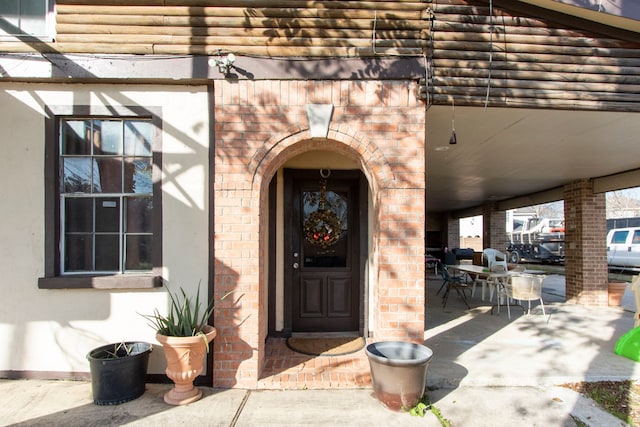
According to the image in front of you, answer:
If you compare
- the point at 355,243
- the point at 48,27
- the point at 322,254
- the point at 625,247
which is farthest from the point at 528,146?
the point at 625,247

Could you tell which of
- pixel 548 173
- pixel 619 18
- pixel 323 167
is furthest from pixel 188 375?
pixel 548 173

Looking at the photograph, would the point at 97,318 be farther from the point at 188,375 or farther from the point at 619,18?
the point at 619,18

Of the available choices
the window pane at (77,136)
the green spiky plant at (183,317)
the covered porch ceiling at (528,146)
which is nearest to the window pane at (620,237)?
the covered porch ceiling at (528,146)

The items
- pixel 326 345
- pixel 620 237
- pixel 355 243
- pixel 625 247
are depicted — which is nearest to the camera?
pixel 326 345

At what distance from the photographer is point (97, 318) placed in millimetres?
3631

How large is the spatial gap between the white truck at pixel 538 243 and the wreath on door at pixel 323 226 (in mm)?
16040

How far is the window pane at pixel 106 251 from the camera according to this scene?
12.4ft

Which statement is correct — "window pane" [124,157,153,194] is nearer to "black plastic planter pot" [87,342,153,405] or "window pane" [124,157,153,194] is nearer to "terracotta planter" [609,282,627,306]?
"black plastic planter pot" [87,342,153,405]

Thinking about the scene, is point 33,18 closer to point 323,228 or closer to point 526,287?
point 323,228

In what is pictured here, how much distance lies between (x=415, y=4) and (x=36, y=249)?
4707 millimetres

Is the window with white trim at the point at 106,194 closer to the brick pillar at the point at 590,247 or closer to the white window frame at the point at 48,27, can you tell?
the white window frame at the point at 48,27

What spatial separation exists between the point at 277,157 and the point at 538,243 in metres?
22.0

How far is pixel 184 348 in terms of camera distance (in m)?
3.16

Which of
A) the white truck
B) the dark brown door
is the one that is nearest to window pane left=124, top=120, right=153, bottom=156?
the dark brown door
